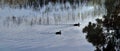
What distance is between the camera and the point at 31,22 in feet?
97.6

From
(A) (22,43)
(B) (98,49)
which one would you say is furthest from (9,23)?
(B) (98,49)

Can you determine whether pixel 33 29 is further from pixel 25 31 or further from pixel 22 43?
pixel 22 43

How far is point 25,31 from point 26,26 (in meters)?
0.97

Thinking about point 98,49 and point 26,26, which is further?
point 26,26

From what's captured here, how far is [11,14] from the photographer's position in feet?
101

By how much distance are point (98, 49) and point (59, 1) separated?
20.2 metres

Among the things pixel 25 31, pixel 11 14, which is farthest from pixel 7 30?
pixel 11 14

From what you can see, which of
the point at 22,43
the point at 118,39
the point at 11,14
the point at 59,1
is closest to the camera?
the point at 118,39

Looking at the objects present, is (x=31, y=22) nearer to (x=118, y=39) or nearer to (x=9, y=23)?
(x=9, y=23)

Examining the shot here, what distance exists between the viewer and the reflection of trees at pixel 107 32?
808 inches

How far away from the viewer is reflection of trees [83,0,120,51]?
20531mm

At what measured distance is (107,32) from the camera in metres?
→ 20.6

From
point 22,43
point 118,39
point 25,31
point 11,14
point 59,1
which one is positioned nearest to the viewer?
point 118,39

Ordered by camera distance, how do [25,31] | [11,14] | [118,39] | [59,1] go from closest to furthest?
[118,39] → [25,31] → [11,14] → [59,1]
